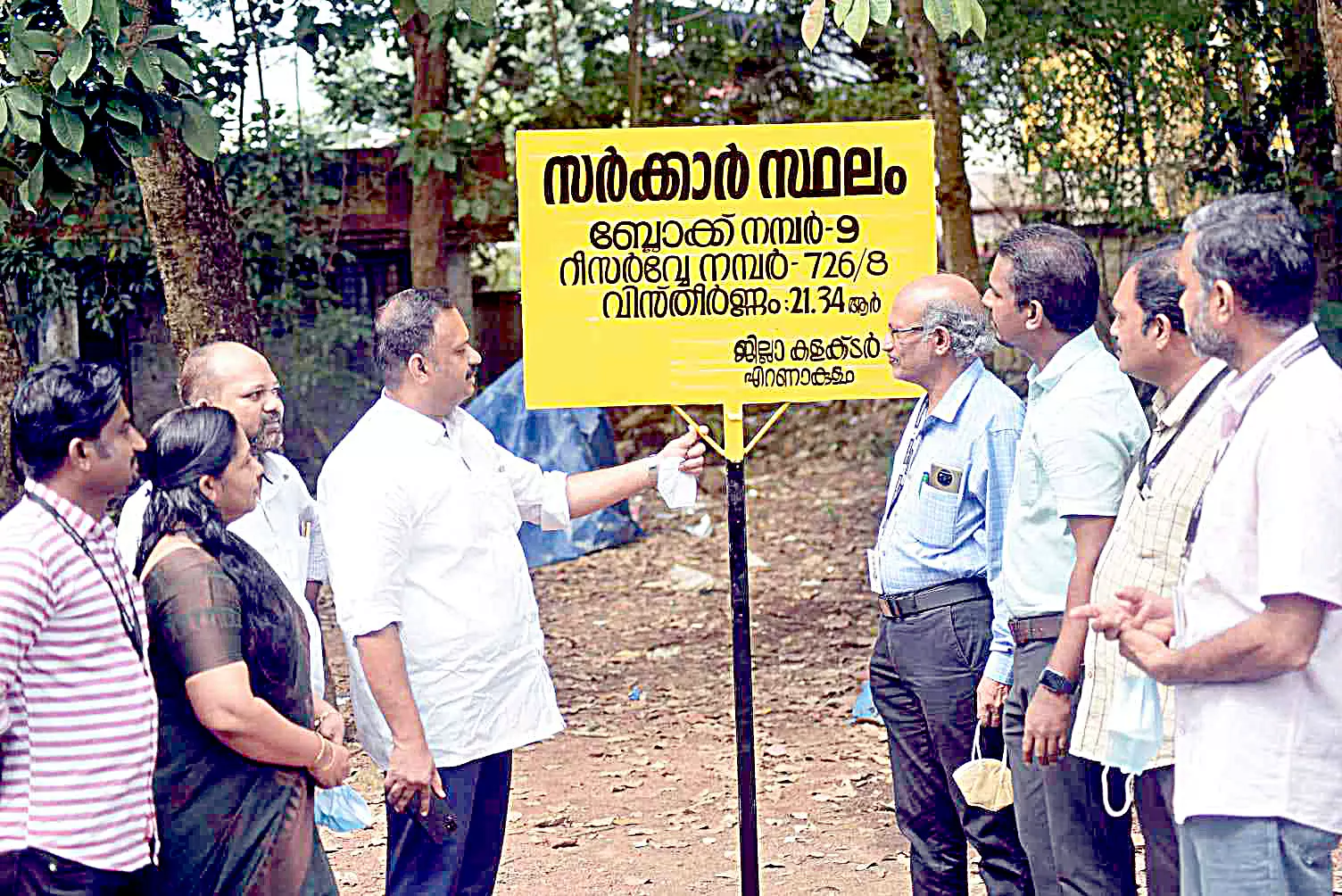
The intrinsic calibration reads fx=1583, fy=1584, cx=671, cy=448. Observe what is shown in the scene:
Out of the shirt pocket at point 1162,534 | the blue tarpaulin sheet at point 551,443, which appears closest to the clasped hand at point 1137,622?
the shirt pocket at point 1162,534

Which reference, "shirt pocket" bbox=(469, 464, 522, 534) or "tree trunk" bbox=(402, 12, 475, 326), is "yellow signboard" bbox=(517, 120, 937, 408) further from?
"tree trunk" bbox=(402, 12, 475, 326)

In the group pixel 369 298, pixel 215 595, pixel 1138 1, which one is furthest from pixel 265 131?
pixel 215 595


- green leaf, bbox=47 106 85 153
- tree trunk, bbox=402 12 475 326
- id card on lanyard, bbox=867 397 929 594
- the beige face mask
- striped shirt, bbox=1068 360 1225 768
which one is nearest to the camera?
striped shirt, bbox=1068 360 1225 768

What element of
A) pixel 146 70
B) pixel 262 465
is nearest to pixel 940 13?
pixel 262 465

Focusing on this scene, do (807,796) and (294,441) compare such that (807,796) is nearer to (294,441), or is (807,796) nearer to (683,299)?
(683,299)

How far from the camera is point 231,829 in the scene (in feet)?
9.77

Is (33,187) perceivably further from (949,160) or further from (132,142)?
(949,160)

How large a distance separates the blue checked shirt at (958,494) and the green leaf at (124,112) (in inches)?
97.1

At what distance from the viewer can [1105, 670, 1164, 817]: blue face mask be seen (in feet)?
9.91

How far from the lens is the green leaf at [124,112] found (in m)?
4.62

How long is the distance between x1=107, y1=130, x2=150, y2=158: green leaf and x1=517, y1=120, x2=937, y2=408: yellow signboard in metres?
1.40

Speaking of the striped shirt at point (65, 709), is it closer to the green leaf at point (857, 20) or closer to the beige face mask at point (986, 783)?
the green leaf at point (857, 20)

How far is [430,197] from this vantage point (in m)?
11.0

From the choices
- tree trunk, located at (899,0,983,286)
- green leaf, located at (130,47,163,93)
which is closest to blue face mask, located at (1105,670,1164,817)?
green leaf, located at (130,47,163,93)
